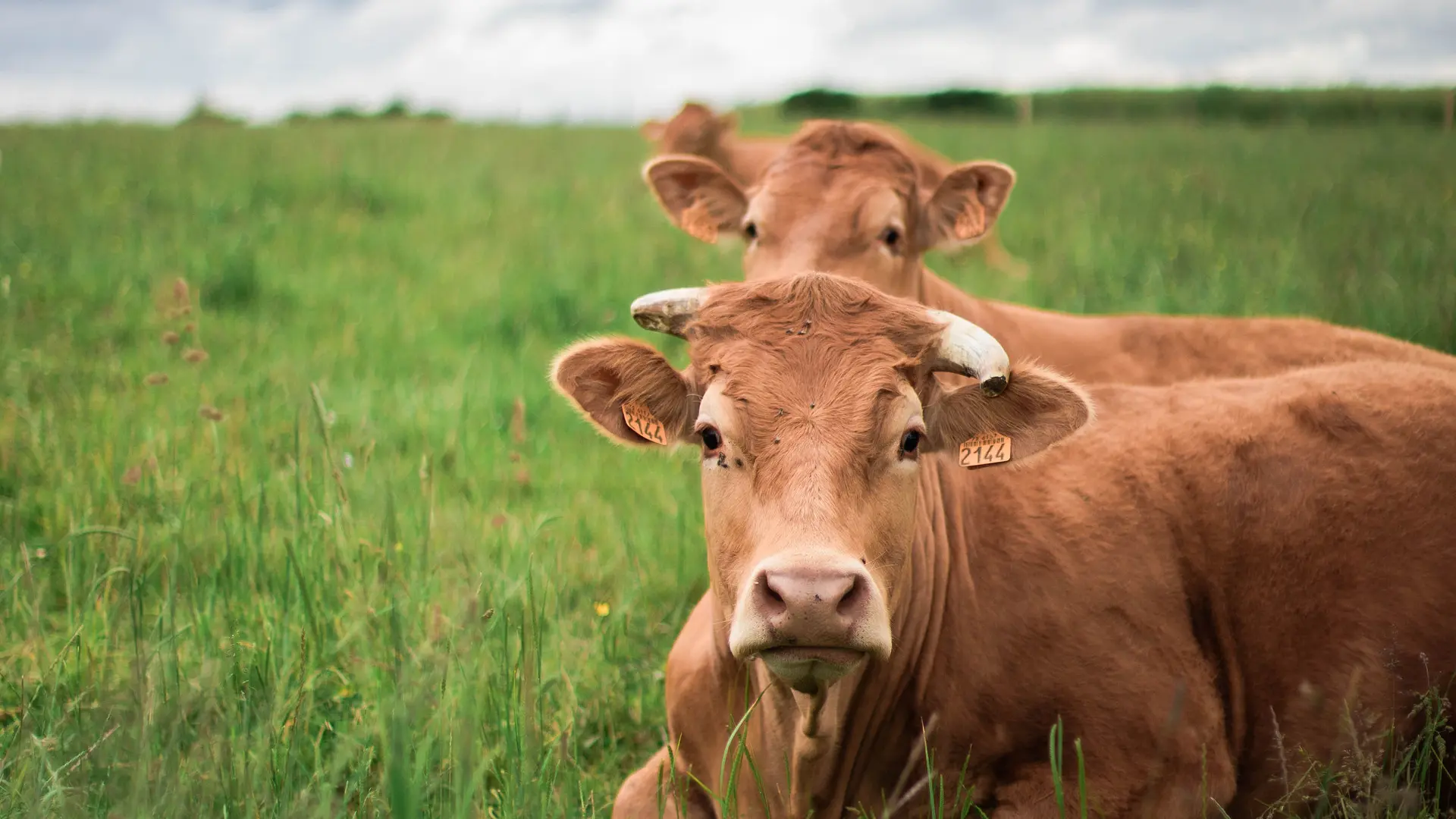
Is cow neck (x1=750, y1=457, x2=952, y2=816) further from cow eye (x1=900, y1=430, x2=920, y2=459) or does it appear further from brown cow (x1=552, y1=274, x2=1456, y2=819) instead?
cow eye (x1=900, y1=430, x2=920, y2=459)

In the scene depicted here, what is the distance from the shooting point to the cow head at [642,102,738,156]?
26.3ft

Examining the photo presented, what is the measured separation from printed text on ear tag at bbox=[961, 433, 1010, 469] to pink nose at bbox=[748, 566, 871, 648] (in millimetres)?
769

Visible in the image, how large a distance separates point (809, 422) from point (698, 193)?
131 inches

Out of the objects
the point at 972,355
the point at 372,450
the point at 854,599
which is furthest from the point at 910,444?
the point at 372,450

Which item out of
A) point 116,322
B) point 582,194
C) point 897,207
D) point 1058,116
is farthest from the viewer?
point 1058,116

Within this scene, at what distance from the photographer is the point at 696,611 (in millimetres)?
3355

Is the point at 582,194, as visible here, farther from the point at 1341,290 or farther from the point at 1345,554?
the point at 1345,554

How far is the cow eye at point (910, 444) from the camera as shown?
103 inches

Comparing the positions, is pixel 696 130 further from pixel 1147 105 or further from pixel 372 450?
pixel 1147 105

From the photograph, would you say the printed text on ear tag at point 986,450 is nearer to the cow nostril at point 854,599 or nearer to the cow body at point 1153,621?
the cow body at point 1153,621

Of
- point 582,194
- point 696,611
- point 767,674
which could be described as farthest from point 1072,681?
point 582,194

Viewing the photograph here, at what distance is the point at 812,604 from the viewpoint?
83.7 inches

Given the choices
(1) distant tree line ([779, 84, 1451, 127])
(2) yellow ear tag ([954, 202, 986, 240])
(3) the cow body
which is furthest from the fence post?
(3) the cow body

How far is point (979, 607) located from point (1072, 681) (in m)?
0.30
